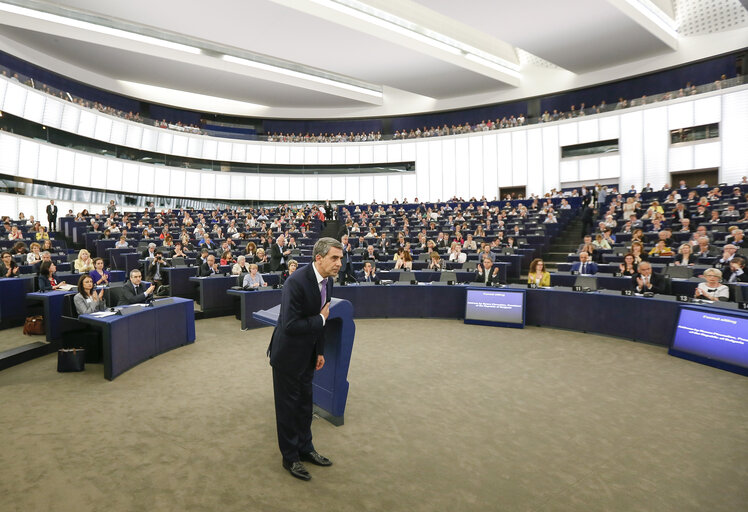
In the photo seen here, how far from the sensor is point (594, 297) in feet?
21.8

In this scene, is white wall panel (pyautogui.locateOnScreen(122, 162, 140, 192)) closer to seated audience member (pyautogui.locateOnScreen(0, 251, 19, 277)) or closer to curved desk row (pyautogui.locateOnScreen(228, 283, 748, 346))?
seated audience member (pyautogui.locateOnScreen(0, 251, 19, 277))

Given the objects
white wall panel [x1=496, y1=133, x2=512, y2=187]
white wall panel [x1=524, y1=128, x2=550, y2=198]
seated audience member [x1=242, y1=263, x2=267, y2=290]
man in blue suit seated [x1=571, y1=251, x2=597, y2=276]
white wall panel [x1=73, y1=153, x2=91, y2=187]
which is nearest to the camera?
seated audience member [x1=242, y1=263, x2=267, y2=290]

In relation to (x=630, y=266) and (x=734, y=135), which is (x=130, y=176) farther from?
(x=734, y=135)

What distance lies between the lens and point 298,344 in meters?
2.71

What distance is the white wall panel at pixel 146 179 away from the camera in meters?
24.6

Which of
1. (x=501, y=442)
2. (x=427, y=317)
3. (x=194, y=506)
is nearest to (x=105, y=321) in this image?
(x=194, y=506)

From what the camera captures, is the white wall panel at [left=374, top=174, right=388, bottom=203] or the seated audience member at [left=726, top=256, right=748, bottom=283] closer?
the seated audience member at [left=726, top=256, right=748, bottom=283]

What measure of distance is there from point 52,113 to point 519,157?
2541 cm

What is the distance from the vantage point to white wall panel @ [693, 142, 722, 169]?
732 inches

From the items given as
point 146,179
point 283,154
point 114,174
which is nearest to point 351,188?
point 283,154

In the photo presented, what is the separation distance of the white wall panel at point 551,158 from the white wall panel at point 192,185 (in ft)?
74.1

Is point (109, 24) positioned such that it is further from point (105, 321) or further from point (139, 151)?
point (105, 321)

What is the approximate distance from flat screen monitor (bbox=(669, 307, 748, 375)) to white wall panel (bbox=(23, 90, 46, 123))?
82.0ft

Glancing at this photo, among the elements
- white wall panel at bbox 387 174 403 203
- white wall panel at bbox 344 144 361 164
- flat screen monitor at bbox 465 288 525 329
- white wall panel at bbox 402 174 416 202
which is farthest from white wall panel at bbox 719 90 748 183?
white wall panel at bbox 344 144 361 164
